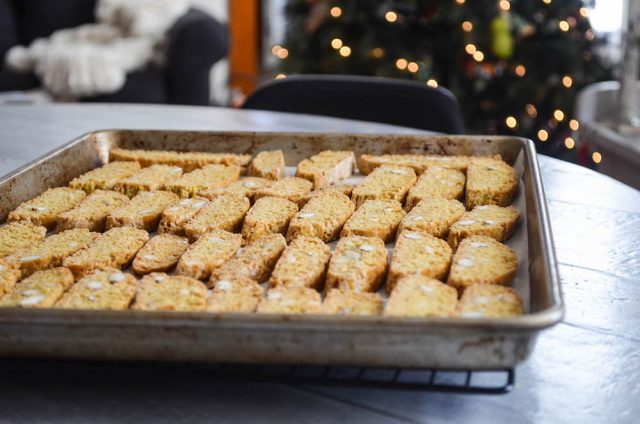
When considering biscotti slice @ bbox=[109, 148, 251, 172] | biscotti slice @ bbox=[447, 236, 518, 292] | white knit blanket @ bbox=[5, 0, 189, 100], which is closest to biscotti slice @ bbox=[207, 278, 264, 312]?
biscotti slice @ bbox=[447, 236, 518, 292]

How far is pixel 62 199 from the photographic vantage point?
120 cm

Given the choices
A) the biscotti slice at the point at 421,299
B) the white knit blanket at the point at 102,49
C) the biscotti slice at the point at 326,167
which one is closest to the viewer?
the biscotti slice at the point at 421,299

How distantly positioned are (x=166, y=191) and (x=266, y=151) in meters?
0.24

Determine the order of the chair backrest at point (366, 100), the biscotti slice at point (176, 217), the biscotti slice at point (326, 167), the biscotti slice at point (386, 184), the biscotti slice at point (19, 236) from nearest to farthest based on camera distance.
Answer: the biscotti slice at point (19, 236), the biscotti slice at point (176, 217), the biscotti slice at point (386, 184), the biscotti slice at point (326, 167), the chair backrest at point (366, 100)

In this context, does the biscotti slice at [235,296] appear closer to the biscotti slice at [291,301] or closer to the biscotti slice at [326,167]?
the biscotti slice at [291,301]

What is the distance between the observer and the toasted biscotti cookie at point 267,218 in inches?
42.3

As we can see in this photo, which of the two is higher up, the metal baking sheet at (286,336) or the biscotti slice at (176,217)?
the metal baking sheet at (286,336)

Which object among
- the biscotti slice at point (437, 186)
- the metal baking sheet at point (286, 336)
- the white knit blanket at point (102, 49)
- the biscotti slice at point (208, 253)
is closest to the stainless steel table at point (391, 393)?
the metal baking sheet at point (286, 336)

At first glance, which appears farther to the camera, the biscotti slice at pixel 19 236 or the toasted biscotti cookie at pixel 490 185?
the toasted biscotti cookie at pixel 490 185

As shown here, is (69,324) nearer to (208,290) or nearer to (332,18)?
(208,290)

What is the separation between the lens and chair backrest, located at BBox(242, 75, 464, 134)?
6.47 feet

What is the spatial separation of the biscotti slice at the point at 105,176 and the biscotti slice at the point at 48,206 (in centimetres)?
4

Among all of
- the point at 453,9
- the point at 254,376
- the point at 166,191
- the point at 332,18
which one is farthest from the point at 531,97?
the point at 254,376

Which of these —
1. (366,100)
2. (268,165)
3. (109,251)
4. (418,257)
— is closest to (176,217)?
(109,251)
